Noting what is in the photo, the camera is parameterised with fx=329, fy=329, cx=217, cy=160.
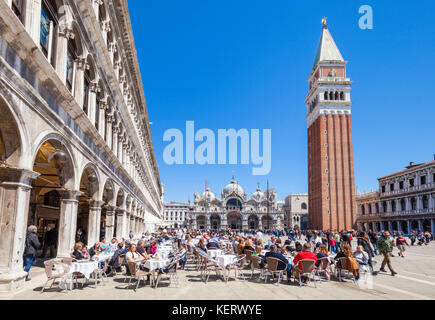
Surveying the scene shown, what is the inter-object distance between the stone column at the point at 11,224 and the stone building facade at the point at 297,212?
93.9 meters

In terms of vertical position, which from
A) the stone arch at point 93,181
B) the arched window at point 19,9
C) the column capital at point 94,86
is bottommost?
the stone arch at point 93,181

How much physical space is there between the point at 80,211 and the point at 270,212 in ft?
259

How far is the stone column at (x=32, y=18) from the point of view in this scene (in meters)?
7.22

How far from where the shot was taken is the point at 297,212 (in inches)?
3880

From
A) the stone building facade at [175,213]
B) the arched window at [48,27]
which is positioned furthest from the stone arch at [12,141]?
the stone building facade at [175,213]

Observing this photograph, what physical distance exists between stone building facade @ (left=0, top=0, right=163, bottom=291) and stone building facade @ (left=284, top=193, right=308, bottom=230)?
279 feet

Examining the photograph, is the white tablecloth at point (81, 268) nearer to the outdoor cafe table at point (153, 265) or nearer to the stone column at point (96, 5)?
the outdoor cafe table at point (153, 265)

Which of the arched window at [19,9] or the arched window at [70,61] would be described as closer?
the arched window at [19,9]

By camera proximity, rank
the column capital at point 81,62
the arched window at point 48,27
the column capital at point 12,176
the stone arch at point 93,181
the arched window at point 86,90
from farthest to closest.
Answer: the stone arch at point 93,181, the arched window at point 86,90, the column capital at point 81,62, the arched window at point 48,27, the column capital at point 12,176

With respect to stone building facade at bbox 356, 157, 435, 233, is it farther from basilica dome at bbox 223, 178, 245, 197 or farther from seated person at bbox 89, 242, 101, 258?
seated person at bbox 89, 242, 101, 258

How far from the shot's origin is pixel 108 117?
1536 centimetres
